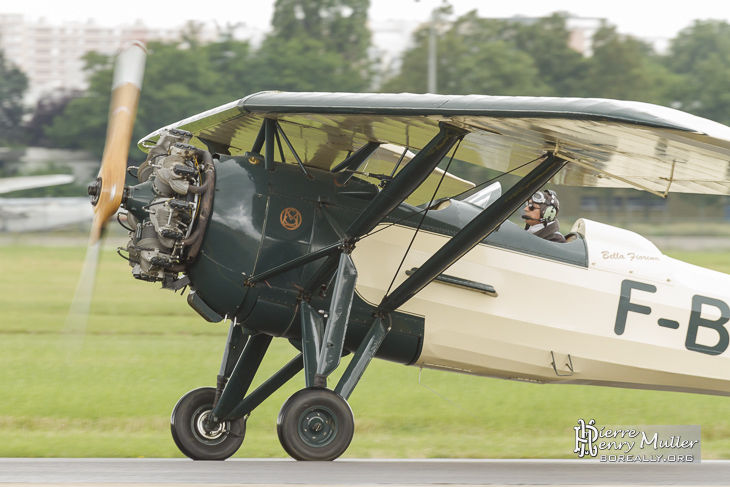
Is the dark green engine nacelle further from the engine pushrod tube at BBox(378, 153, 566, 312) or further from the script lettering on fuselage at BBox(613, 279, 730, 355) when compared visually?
the script lettering on fuselage at BBox(613, 279, 730, 355)

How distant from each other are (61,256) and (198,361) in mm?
17164

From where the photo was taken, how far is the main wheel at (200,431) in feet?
31.6

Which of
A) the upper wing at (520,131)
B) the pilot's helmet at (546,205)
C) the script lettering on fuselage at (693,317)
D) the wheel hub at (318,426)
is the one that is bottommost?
the wheel hub at (318,426)

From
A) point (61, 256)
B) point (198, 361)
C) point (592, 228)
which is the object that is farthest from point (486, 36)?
point (592, 228)

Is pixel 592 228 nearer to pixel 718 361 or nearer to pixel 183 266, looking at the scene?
pixel 718 361

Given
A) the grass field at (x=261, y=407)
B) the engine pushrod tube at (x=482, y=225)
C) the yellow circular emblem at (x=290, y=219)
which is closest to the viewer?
the engine pushrod tube at (x=482, y=225)

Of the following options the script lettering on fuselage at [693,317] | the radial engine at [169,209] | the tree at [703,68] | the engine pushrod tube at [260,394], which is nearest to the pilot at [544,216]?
the script lettering on fuselage at [693,317]

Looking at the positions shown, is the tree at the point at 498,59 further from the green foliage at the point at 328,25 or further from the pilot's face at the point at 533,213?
the pilot's face at the point at 533,213

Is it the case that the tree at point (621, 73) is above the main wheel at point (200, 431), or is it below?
above

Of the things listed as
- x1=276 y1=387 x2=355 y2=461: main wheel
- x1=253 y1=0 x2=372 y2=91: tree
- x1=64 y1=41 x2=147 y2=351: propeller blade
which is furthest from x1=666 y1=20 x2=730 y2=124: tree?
x1=276 y1=387 x2=355 y2=461: main wheel

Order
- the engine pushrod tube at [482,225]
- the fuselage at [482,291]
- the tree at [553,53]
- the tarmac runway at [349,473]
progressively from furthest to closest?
1. the tree at [553,53]
2. the fuselage at [482,291]
3. the engine pushrod tube at [482,225]
4. the tarmac runway at [349,473]

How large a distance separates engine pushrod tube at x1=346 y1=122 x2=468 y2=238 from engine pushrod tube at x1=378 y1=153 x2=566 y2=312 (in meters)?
0.60

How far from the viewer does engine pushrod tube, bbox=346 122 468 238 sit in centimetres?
820

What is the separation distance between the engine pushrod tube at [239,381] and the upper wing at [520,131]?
2.02m
